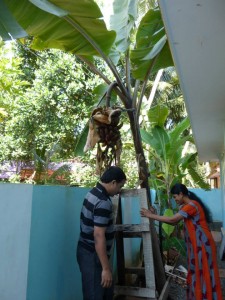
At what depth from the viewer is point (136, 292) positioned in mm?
3797

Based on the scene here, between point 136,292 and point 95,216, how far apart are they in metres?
1.34

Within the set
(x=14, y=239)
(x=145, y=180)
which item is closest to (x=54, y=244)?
(x=14, y=239)

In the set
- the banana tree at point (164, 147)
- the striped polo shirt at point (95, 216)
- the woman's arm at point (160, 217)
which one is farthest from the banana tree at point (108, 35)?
the banana tree at point (164, 147)

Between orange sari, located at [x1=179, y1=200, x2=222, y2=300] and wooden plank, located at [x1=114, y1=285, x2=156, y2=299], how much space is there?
479 millimetres

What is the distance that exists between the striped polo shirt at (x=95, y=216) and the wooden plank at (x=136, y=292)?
86 cm

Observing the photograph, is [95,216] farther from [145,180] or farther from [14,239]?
[145,180]

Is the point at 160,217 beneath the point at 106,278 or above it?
above

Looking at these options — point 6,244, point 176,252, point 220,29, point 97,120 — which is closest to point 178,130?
point 176,252

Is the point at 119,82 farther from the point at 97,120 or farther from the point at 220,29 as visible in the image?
the point at 220,29

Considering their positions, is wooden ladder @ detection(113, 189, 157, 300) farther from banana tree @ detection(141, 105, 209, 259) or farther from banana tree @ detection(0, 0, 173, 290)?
banana tree @ detection(141, 105, 209, 259)

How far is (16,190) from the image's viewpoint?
2.60 metres

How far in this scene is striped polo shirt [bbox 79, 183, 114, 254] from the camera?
3.01 m

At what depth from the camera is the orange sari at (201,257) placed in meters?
3.65

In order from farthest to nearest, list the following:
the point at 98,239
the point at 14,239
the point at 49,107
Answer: the point at 49,107
the point at 98,239
the point at 14,239
